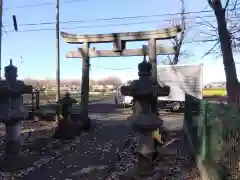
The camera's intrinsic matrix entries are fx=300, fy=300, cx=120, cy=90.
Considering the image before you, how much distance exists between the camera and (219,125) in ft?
15.1

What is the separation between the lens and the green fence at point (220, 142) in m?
4.08

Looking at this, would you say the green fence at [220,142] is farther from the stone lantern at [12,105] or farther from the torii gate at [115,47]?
the torii gate at [115,47]

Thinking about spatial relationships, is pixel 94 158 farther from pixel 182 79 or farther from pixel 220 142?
pixel 182 79

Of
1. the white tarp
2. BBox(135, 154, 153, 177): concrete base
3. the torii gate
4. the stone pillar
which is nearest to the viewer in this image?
BBox(135, 154, 153, 177): concrete base

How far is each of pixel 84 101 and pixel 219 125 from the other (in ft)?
27.2

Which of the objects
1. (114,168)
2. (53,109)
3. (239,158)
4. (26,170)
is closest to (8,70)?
(26,170)

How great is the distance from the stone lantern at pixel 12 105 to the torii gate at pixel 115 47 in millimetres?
4784

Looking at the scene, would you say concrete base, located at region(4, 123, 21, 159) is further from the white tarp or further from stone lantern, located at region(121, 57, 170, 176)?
the white tarp

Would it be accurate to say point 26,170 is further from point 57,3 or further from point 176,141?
point 57,3

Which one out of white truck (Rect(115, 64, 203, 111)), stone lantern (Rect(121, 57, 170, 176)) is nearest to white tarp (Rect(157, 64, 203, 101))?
white truck (Rect(115, 64, 203, 111))

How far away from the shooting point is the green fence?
13.4ft

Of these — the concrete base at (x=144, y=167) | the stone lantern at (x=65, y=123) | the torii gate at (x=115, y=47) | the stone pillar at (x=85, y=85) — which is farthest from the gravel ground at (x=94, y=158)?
the torii gate at (x=115, y=47)

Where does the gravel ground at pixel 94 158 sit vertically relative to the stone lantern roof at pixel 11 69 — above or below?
below

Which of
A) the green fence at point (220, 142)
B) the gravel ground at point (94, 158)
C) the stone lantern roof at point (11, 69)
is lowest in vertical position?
the gravel ground at point (94, 158)
